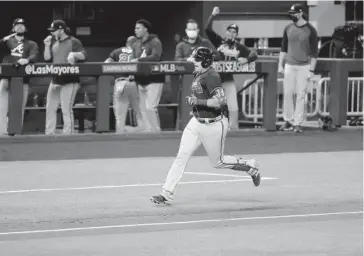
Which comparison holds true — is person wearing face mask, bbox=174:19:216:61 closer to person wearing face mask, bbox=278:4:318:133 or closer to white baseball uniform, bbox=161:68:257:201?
person wearing face mask, bbox=278:4:318:133

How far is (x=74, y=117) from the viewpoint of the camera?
19.1 meters

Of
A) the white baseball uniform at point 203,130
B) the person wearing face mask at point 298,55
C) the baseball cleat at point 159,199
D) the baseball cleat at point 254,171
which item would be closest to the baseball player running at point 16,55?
the person wearing face mask at point 298,55

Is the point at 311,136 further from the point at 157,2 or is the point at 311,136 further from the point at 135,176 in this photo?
the point at 157,2

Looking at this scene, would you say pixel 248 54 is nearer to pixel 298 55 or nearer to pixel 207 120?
pixel 298 55

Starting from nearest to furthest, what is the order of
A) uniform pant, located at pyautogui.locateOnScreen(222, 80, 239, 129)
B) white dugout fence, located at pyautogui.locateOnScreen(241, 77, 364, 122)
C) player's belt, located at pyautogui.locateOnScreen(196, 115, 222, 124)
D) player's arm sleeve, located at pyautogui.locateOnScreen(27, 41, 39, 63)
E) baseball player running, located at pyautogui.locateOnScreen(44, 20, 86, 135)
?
player's belt, located at pyautogui.locateOnScreen(196, 115, 222, 124) → player's arm sleeve, located at pyautogui.locateOnScreen(27, 41, 39, 63) → baseball player running, located at pyautogui.locateOnScreen(44, 20, 86, 135) → uniform pant, located at pyautogui.locateOnScreen(222, 80, 239, 129) → white dugout fence, located at pyautogui.locateOnScreen(241, 77, 364, 122)

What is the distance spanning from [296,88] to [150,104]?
2.55 m

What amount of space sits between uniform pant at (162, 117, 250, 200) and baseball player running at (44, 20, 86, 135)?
5.89m

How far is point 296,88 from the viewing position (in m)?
18.9

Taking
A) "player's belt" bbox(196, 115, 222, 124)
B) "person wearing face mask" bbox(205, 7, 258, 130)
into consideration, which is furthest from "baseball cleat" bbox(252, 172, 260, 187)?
"person wearing face mask" bbox(205, 7, 258, 130)

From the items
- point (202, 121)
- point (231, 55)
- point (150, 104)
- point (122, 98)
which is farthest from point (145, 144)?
point (202, 121)

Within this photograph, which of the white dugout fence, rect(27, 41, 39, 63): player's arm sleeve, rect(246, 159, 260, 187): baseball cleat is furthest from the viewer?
the white dugout fence

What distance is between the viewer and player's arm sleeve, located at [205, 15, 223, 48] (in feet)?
61.1

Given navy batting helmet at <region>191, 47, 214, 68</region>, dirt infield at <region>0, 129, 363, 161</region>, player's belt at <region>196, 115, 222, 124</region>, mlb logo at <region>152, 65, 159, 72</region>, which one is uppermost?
navy batting helmet at <region>191, 47, 214, 68</region>

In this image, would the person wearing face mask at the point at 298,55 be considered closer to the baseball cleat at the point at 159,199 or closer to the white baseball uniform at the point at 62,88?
the white baseball uniform at the point at 62,88
